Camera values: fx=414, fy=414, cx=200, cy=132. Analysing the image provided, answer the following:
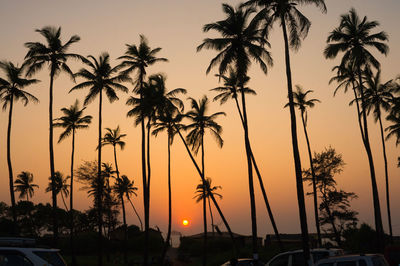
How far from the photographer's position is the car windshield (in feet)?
34.8

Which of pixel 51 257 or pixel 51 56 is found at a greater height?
pixel 51 56

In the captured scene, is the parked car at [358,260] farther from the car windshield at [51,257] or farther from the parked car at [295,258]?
the car windshield at [51,257]

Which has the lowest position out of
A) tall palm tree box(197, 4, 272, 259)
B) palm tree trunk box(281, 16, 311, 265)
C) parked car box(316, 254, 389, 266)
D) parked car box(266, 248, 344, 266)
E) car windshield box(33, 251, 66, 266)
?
parked car box(266, 248, 344, 266)

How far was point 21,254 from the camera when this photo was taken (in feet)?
34.0

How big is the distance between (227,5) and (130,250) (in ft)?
166

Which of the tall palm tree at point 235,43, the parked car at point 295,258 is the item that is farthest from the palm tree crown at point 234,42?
the parked car at point 295,258

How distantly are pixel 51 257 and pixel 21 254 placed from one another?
786 millimetres

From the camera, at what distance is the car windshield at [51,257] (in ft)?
34.8

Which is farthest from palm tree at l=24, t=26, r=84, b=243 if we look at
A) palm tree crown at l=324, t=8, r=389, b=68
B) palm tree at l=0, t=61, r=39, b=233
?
palm tree crown at l=324, t=8, r=389, b=68

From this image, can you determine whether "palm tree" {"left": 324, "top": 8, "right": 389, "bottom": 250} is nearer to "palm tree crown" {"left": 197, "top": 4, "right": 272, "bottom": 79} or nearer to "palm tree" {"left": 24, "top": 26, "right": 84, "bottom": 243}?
"palm tree crown" {"left": 197, "top": 4, "right": 272, "bottom": 79}

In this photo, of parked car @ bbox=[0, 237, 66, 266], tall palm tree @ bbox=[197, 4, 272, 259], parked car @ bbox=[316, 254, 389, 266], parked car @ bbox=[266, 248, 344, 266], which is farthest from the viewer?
tall palm tree @ bbox=[197, 4, 272, 259]

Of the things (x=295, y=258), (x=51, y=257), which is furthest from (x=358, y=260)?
(x=51, y=257)

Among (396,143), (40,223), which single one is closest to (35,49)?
(396,143)

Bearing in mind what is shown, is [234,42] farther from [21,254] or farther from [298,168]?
[21,254]
